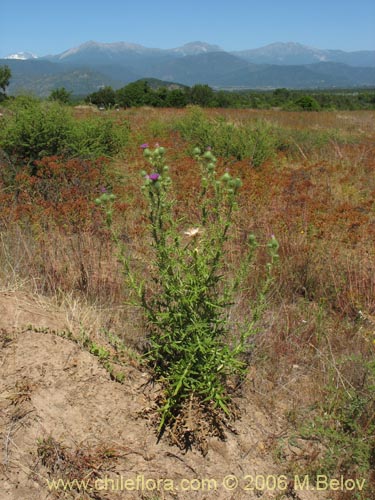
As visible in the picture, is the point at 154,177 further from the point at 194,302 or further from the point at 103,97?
the point at 103,97

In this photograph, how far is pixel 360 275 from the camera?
3398mm

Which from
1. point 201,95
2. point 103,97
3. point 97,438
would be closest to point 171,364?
point 97,438

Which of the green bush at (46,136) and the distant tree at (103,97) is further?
the distant tree at (103,97)

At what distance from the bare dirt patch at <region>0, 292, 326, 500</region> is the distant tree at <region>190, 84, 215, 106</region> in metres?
30.0

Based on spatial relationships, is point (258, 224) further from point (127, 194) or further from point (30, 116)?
point (30, 116)

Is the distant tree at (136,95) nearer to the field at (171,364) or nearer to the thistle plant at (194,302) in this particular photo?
the field at (171,364)

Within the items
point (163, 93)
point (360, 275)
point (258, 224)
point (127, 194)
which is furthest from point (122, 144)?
A: point (163, 93)

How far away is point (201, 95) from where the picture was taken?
3139 centimetres

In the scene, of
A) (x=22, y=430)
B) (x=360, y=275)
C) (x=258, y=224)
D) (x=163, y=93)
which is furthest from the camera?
(x=163, y=93)

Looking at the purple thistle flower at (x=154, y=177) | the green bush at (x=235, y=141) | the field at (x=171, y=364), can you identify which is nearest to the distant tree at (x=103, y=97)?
the green bush at (x=235, y=141)

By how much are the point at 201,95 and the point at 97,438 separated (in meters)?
32.1

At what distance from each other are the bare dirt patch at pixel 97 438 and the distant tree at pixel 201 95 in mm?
29958

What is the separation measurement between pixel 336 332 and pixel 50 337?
1.95m

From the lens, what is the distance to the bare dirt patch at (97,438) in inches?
74.3
